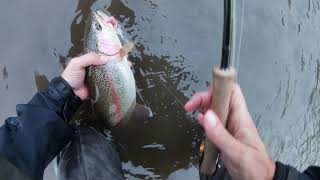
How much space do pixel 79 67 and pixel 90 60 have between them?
0.06 meters

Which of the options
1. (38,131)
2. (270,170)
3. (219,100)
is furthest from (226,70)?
(38,131)

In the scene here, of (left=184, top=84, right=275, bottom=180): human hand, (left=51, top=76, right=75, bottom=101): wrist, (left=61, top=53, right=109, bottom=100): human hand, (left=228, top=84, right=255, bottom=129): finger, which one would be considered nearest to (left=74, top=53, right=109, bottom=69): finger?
(left=61, top=53, right=109, bottom=100): human hand

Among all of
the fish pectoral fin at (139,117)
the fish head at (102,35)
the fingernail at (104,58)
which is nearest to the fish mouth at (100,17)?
the fish head at (102,35)

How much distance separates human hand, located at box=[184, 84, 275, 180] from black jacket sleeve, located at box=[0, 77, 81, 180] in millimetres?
685

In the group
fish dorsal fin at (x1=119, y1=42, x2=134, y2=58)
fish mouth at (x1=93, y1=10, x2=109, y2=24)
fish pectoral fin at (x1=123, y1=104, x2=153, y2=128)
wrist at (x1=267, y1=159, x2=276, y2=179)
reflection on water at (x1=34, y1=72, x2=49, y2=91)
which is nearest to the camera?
wrist at (x1=267, y1=159, x2=276, y2=179)

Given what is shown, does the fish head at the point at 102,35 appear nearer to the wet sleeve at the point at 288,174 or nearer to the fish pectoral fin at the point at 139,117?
the fish pectoral fin at the point at 139,117

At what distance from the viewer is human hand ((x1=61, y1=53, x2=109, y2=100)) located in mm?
2271

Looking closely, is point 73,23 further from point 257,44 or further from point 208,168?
point 208,168

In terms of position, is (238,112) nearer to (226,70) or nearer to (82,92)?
(226,70)

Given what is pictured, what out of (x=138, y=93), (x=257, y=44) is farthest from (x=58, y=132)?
(x=257, y=44)

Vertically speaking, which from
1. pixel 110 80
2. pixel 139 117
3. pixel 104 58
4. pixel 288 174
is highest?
pixel 104 58

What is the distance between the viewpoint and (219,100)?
1.45 m

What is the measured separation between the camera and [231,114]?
1.68 m

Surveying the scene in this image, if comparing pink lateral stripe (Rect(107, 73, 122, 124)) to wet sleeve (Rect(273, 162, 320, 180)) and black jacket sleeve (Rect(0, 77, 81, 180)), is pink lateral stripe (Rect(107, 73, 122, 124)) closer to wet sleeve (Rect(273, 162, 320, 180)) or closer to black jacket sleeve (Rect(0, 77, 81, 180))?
black jacket sleeve (Rect(0, 77, 81, 180))
